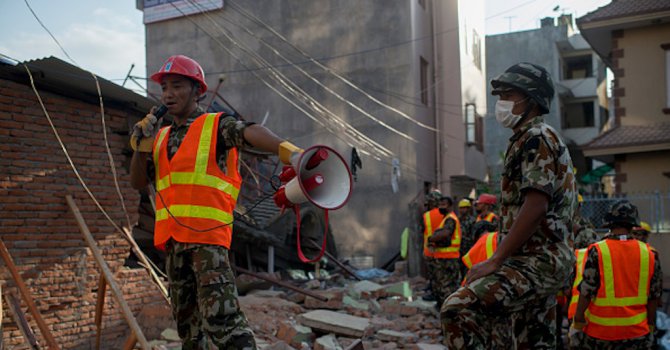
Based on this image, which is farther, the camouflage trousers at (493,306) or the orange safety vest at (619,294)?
the orange safety vest at (619,294)

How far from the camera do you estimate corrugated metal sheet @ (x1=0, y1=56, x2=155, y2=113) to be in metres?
7.01

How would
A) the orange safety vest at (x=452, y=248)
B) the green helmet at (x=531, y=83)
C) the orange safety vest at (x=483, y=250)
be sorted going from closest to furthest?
1. the green helmet at (x=531, y=83)
2. the orange safety vest at (x=483, y=250)
3. the orange safety vest at (x=452, y=248)

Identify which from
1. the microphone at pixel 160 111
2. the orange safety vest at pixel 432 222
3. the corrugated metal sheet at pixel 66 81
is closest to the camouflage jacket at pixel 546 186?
the microphone at pixel 160 111

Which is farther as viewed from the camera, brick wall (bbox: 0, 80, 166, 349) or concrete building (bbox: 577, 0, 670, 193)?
concrete building (bbox: 577, 0, 670, 193)

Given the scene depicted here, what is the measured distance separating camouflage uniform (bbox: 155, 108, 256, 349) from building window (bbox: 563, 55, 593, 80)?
37.6 meters

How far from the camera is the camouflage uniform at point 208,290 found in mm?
3729

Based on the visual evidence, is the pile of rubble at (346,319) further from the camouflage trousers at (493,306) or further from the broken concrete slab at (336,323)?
the camouflage trousers at (493,306)

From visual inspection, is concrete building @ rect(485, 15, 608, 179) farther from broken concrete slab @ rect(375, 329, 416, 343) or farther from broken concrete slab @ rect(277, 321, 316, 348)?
broken concrete slab @ rect(277, 321, 316, 348)

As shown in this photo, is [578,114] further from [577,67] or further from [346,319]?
[346,319]

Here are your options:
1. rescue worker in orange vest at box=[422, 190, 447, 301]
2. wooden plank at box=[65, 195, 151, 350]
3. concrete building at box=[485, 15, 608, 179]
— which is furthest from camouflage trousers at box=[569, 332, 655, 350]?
concrete building at box=[485, 15, 608, 179]

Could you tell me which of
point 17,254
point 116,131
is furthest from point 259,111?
point 17,254

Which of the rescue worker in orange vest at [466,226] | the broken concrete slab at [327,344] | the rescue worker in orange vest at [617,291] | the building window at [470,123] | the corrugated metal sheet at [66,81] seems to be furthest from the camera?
the building window at [470,123]

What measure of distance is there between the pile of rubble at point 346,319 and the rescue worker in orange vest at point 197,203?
3225 mm

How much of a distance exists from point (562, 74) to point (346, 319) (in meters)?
31.2
